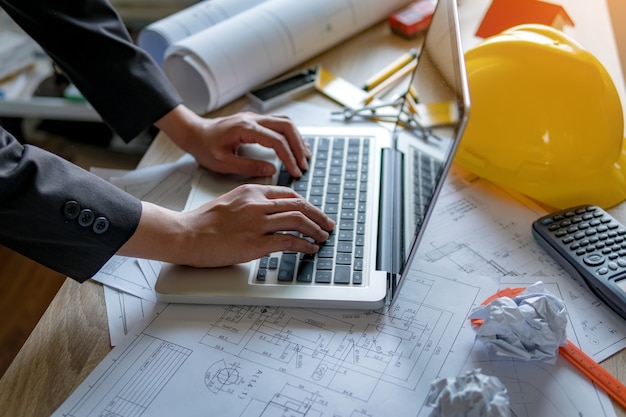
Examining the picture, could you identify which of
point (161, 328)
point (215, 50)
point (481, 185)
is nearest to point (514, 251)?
point (481, 185)

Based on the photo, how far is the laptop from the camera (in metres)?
0.65

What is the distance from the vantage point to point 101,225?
63 cm

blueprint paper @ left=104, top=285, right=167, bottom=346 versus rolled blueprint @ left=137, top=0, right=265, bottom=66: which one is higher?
rolled blueprint @ left=137, top=0, right=265, bottom=66

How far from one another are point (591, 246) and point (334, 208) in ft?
1.00

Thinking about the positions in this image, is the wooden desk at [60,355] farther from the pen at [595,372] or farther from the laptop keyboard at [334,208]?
the laptop keyboard at [334,208]

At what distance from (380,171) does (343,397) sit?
0.35 metres

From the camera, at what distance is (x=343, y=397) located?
22.2 inches

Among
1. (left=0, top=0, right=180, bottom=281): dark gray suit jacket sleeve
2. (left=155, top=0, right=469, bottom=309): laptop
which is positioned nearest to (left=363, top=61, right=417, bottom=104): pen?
(left=155, top=0, right=469, bottom=309): laptop

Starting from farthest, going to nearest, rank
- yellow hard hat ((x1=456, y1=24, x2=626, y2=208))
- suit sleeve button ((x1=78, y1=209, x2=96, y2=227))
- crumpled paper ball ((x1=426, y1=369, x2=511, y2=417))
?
yellow hard hat ((x1=456, y1=24, x2=626, y2=208)), suit sleeve button ((x1=78, y1=209, x2=96, y2=227)), crumpled paper ball ((x1=426, y1=369, x2=511, y2=417))

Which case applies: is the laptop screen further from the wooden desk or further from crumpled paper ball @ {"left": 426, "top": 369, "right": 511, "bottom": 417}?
the wooden desk

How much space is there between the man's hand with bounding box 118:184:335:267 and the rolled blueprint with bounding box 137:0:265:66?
0.43m

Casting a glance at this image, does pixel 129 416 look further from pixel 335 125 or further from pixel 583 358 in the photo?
pixel 335 125

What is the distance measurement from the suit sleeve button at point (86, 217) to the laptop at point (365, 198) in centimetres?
10

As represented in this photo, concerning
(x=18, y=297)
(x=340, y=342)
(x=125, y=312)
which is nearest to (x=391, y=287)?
(x=340, y=342)
